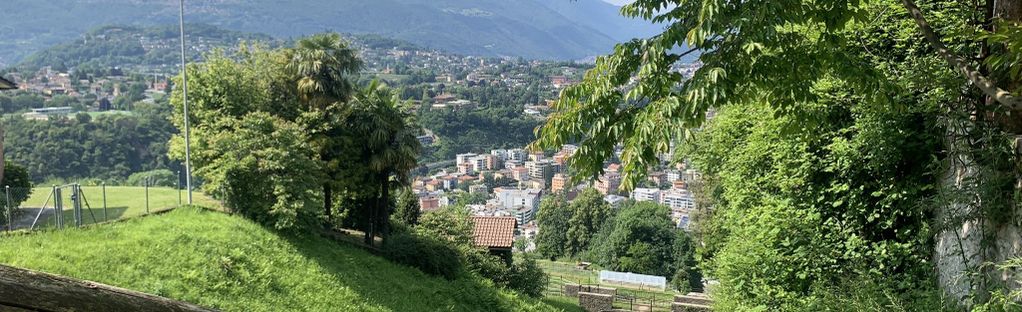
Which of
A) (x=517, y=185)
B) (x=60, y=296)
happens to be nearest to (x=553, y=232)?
(x=517, y=185)

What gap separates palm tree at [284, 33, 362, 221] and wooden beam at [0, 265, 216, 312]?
62.7 feet

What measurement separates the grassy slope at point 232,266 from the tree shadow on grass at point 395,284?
4 cm

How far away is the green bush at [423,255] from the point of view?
19.8m

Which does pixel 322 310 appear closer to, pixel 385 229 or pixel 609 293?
pixel 385 229

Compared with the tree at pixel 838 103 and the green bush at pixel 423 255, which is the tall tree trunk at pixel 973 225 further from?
the green bush at pixel 423 255

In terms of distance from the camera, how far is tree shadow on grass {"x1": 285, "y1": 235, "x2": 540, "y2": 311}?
15539mm

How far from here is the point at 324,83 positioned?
20.9 meters

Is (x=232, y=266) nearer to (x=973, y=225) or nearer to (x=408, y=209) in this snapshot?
(x=973, y=225)

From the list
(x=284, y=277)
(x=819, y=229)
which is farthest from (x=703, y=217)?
(x=819, y=229)

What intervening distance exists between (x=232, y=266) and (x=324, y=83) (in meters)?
9.06

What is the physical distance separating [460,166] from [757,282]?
10767 centimetres

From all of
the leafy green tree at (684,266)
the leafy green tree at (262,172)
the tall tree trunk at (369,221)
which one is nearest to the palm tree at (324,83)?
the tall tree trunk at (369,221)

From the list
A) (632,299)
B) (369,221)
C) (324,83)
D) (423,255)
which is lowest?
(632,299)

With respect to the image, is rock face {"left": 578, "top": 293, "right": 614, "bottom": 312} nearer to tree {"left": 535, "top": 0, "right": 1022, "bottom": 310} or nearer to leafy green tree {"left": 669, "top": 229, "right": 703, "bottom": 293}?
tree {"left": 535, "top": 0, "right": 1022, "bottom": 310}
